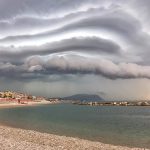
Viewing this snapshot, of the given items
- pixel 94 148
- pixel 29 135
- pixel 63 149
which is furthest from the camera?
pixel 29 135

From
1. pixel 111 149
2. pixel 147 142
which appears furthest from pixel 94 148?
pixel 147 142

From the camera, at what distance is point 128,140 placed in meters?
57.1

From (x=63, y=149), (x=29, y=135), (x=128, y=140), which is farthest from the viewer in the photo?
(x=128, y=140)

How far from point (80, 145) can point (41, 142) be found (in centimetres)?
525

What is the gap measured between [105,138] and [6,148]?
2841cm

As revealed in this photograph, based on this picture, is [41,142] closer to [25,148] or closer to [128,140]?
[25,148]

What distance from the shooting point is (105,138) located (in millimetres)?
58875

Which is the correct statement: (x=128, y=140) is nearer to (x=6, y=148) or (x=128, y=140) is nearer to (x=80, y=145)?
(x=80, y=145)

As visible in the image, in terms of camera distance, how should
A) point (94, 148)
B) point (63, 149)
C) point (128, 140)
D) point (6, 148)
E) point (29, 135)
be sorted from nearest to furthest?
point (6, 148) → point (63, 149) → point (94, 148) → point (29, 135) → point (128, 140)

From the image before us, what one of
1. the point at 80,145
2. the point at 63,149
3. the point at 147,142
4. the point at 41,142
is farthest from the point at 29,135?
the point at 147,142

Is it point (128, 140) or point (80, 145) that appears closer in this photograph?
point (80, 145)

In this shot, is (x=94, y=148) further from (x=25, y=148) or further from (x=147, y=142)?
(x=147, y=142)

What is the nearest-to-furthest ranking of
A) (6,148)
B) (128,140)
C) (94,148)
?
(6,148), (94,148), (128,140)

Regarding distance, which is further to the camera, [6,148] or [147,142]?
[147,142]
